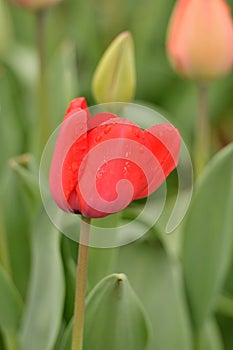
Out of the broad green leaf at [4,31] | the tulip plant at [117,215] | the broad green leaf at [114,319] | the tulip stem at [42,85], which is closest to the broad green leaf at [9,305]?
the tulip plant at [117,215]

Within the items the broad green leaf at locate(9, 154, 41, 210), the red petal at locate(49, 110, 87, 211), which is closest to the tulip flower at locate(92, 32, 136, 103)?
the broad green leaf at locate(9, 154, 41, 210)

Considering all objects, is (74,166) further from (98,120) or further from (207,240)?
(207,240)

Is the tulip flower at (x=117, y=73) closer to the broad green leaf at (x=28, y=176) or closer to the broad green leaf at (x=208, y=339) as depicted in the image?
the broad green leaf at (x=28, y=176)

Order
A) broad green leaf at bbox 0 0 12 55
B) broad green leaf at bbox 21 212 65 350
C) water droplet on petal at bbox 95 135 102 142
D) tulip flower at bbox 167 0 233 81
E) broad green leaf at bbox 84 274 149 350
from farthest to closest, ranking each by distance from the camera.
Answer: broad green leaf at bbox 0 0 12 55 → tulip flower at bbox 167 0 233 81 → broad green leaf at bbox 21 212 65 350 → broad green leaf at bbox 84 274 149 350 → water droplet on petal at bbox 95 135 102 142

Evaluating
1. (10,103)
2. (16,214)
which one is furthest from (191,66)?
(10,103)

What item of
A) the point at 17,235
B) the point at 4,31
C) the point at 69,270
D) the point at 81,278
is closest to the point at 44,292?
the point at 69,270

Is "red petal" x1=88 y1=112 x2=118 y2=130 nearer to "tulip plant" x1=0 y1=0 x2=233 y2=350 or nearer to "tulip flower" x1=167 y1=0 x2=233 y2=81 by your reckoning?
"tulip plant" x1=0 y1=0 x2=233 y2=350

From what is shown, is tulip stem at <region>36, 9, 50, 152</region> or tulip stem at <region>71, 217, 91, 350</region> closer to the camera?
tulip stem at <region>71, 217, 91, 350</region>
